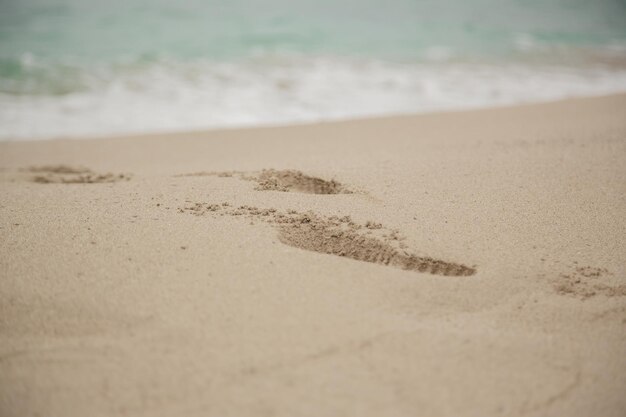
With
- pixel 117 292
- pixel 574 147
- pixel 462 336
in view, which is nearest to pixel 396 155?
pixel 574 147

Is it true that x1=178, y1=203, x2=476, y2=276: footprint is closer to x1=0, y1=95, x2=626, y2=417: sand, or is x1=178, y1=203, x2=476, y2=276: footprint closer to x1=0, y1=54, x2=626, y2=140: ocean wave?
x1=0, y1=95, x2=626, y2=417: sand

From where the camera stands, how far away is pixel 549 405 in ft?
4.75

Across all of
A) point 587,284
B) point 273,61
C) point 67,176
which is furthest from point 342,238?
point 273,61

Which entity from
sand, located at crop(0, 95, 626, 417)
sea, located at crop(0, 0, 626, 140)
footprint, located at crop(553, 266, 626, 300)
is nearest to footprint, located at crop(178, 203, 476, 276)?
sand, located at crop(0, 95, 626, 417)

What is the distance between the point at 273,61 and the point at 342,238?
5618 mm

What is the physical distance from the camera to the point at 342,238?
84.7 inches

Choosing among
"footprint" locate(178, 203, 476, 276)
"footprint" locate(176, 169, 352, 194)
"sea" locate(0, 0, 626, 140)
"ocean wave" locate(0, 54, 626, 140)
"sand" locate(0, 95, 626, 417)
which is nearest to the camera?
"sand" locate(0, 95, 626, 417)

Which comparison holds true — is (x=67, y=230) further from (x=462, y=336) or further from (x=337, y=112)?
(x=337, y=112)

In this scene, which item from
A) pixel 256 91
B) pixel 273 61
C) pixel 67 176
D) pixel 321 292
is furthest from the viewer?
pixel 273 61

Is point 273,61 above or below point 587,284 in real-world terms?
above

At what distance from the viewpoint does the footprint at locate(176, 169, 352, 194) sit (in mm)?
2668

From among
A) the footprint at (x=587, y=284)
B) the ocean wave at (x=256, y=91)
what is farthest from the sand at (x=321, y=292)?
the ocean wave at (x=256, y=91)

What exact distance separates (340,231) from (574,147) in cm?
201

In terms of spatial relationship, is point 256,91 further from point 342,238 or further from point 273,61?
point 342,238
